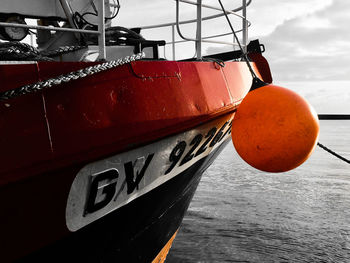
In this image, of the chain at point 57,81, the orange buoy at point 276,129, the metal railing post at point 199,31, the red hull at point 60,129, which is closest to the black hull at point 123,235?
the red hull at point 60,129

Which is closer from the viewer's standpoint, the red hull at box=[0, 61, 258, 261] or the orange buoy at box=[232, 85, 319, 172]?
the red hull at box=[0, 61, 258, 261]

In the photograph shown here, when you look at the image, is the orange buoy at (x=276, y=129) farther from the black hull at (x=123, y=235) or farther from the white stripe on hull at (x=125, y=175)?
the black hull at (x=123, y=235)

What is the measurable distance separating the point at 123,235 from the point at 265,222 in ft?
17.2

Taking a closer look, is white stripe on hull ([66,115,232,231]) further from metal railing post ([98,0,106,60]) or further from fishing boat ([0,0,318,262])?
metal railing post ([98,0,106,60])

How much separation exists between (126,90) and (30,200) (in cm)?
62

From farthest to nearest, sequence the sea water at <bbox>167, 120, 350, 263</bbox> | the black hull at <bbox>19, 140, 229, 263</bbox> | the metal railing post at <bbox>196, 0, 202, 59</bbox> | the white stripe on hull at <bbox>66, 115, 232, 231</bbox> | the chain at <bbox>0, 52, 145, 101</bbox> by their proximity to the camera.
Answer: the sea water at <bbox>167, 120, 350, 263</bbox>
the metal railing post at <bbox>196, 0, 202, 59</bbox>
the black hull at <bbox>19, 140, 229, 263</bbox>
the white stripe on hull at <bbox>66, 115, 232, 231</bbox>
the chain at <bbox>0, 52, 145, 101</bbox>

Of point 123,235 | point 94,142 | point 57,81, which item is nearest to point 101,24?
point 57,81

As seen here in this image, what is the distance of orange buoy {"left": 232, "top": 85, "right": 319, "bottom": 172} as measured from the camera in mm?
1806

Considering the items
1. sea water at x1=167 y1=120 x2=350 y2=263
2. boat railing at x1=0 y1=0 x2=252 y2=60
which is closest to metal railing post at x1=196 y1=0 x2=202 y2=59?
boat railing at x1=0 y1=0 x2=252 y2=60

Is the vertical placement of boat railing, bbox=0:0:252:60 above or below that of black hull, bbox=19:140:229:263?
above

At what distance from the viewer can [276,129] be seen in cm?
180

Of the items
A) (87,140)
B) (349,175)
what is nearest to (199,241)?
(87,140)

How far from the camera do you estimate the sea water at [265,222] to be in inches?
209

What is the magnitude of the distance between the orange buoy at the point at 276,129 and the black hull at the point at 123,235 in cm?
57
